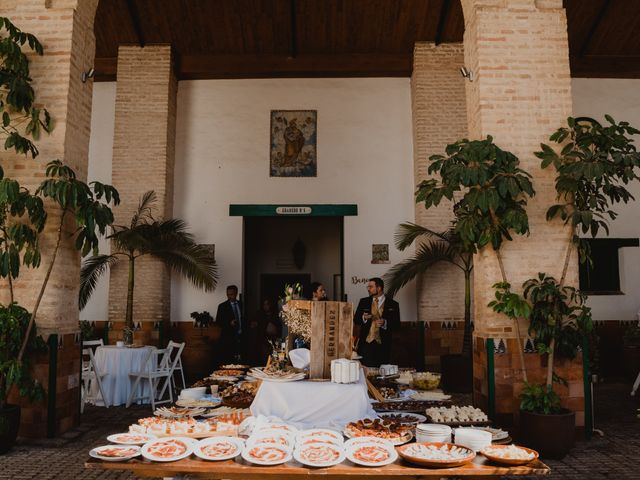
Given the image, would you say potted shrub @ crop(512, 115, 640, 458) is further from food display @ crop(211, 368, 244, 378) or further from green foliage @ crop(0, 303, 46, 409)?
green foliage @ crop(0, 303, 46, 409)

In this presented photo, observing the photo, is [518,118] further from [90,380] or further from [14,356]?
[90,380]

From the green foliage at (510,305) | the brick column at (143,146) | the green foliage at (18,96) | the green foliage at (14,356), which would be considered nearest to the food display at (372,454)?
the green foliage at (510,305)

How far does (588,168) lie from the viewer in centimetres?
527

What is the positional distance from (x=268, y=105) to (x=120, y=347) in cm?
566

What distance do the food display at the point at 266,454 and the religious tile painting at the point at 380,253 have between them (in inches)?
305

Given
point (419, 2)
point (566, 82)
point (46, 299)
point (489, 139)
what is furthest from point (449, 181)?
point (419, 2)

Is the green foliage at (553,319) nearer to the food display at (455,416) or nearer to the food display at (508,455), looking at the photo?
the food display at (455,416)

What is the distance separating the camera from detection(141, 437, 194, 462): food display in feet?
10.4

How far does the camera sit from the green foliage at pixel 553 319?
544cm

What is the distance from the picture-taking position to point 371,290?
717 centimetres

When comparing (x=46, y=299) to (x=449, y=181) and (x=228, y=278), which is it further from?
(x=228, y=278)

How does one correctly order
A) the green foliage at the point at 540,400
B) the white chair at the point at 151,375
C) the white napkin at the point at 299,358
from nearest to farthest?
the white napkin at the point at 299,358, the green foliage at the point at 540,400, the white chair at the point at 151,375

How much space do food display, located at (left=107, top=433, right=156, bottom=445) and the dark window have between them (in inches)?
380

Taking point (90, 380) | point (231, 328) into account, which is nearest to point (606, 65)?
point (231, 328)
